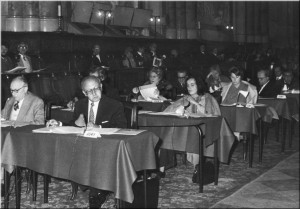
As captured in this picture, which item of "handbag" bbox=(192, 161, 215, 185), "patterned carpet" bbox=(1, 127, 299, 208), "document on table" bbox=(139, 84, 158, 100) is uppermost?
"document on table" bbox=(139, 84, 158, 100)

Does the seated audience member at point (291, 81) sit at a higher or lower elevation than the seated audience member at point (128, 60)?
lower

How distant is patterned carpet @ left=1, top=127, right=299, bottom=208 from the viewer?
550 centimetres

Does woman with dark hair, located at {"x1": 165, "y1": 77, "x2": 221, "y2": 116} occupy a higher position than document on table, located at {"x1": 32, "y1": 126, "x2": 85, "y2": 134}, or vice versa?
woman with dark hair, located at {"x1": 165, "y1": 77, "x2": 221, "y2": 116}

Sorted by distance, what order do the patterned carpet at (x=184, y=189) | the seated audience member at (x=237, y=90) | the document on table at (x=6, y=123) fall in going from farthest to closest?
the seated audience member at (x=237, y=90) < the patterned carpet at (x=184, y=189) < the document on table at (x=6, y=123)

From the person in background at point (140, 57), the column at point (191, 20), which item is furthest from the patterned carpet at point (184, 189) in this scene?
the column at point (191, 20)

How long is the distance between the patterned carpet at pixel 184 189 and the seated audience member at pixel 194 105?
0.97 ft

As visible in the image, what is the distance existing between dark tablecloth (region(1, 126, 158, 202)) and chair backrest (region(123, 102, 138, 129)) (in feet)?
2.31

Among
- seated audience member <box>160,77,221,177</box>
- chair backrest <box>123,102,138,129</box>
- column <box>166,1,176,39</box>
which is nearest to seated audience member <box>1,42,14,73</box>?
seated audience member <box>160,77,221,177</box>

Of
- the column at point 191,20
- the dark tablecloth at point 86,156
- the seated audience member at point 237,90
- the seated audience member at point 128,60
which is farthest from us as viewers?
the column at point 191,20

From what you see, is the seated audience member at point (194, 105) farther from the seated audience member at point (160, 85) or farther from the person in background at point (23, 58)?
the person in background at point (23, 58)

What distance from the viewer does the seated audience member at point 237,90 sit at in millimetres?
7988

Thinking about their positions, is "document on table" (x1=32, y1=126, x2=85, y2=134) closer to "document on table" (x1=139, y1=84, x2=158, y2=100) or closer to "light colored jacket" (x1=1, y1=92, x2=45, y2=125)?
"light colored jacket" (x1=1, y1=92, x2=45, y2=125)

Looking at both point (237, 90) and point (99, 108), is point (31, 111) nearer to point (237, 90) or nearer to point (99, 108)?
point (99, 108)

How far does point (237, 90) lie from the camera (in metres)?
8.14
